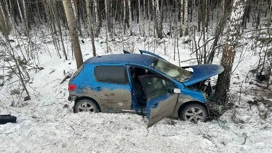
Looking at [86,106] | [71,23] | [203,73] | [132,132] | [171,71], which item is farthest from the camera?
[71,23]

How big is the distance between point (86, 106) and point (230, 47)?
3845mm

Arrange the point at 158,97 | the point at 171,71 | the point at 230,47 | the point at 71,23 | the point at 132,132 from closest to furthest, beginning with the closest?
the point at 132,132 < the point at 158,97 < the point at 230,47 < the point at 171,71 < the point at 71,23

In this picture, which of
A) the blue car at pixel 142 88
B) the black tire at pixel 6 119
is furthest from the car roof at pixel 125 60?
the black tire at pixel 6 119

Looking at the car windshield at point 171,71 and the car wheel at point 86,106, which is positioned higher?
the car windshield at point 171,71

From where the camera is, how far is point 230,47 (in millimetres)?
5559

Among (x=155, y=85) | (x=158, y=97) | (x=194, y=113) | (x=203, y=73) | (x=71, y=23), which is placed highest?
(x=71, y=23)

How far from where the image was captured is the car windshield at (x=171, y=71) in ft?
17.9

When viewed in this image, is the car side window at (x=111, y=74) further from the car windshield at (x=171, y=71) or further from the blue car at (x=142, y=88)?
the car windshield at (x=171, y=71)

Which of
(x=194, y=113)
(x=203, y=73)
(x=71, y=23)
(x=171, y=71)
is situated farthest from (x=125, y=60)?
(x=71, y=23)

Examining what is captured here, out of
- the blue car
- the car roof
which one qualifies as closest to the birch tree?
the blue car

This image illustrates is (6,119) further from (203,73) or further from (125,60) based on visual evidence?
(203,73)

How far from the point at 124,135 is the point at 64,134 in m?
1.32

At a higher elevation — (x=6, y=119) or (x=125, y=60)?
(x=125, y=60)

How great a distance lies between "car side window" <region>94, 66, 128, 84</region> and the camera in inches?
217
